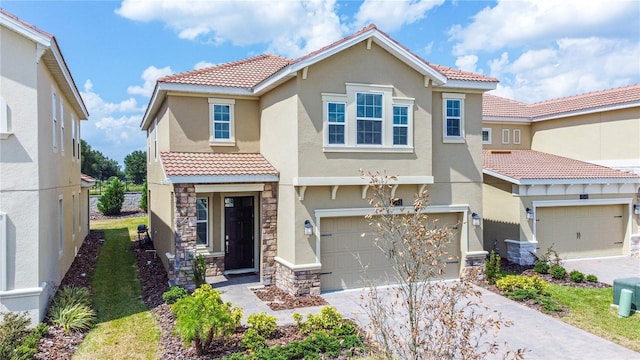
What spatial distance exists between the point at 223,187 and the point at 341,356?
21.4 feet

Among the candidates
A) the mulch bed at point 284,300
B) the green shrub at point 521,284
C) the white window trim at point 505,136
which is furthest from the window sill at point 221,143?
the white window trim at point 505,136

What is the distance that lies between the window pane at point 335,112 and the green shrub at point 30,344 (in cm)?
850

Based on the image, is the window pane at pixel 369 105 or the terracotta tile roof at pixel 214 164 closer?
the terracotta tile roof at pixel 214 164

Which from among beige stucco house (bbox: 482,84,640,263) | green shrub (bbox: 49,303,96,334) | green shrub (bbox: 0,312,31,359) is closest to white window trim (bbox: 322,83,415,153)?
beige stucco house (bbox: 482,84,640,263)

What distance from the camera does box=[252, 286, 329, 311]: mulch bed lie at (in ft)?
37.6

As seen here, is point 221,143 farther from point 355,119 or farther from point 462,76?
point 462,76

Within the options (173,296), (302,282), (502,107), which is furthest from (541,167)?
(173,296)

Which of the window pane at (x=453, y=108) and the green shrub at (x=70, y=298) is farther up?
the window pane at (x=453, y=108)

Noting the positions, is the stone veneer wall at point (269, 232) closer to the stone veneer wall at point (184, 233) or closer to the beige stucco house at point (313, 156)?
the beige stucco house at point (313, 156)

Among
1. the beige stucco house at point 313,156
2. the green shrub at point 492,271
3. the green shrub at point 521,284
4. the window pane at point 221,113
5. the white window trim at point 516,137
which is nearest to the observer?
the beige stucco house at point 313,156

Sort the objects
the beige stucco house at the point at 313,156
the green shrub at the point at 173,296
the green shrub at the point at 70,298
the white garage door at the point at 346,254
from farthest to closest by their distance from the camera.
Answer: the white garage door at the point at 346,254 → the beige stucco house at the point at 313,156 → the green shrub at the point at 173,296 → the green shrub at the point at 70,298

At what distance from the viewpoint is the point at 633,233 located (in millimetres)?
18234

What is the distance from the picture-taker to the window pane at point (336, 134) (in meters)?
12.5

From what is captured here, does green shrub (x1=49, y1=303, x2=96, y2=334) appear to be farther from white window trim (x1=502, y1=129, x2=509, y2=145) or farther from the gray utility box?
white window trim (x1=502, y1=129, x2=509, y2=145)
